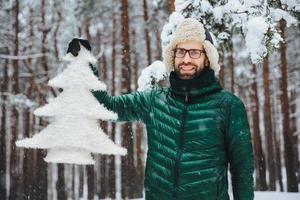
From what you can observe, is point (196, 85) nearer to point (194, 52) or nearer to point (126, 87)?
point (194, 52)

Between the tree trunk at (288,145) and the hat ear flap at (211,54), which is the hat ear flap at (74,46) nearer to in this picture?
the hat ear flap at (211,54)

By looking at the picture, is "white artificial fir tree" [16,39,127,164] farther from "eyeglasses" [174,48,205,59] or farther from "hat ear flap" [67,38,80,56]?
"eyeglasses" [174,48,205,59]

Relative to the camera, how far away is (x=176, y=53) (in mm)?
3299

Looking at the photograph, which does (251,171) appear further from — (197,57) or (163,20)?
(163,20)

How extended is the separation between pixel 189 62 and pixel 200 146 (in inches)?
22.4

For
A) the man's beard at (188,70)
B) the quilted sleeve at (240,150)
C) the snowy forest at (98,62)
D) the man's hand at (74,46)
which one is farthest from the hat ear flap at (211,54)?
the snowy forest at (98,62)

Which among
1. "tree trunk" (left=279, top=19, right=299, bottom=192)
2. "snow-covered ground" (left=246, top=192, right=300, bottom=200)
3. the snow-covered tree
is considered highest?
the snow-covered tree

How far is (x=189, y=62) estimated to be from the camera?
3199 millimetres

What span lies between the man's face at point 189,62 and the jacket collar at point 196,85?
4 centimetres

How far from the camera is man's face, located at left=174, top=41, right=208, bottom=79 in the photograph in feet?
10.5

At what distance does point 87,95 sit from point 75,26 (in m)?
22.8

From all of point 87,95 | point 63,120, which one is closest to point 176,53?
point 87,95

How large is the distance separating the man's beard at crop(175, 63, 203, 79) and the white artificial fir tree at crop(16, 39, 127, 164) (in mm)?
527

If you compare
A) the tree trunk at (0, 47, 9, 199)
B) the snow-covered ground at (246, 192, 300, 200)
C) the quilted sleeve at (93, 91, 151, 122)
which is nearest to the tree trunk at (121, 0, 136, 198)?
the tree trunk at (0, 47, 9, 199)
